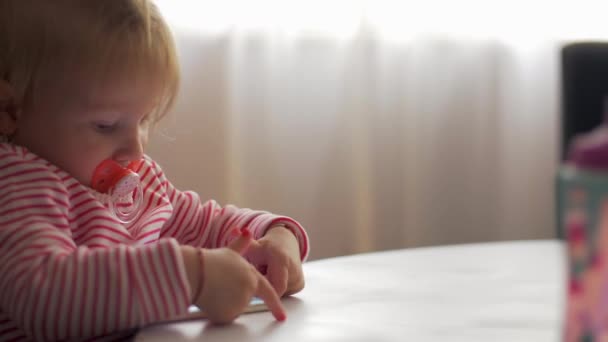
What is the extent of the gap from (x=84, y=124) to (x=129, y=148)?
0.05m

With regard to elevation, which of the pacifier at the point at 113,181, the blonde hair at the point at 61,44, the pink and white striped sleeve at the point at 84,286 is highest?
the blonde hair at the point at 61,44

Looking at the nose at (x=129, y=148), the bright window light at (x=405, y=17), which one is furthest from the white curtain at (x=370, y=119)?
the nose at (x=129, y=148)

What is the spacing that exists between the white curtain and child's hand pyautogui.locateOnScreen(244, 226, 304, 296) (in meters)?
0.87

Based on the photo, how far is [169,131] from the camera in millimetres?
1632

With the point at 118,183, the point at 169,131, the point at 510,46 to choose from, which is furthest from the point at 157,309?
the point at 510,46

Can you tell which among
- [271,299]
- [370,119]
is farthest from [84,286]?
[370,119]

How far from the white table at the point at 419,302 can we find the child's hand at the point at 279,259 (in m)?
0.02

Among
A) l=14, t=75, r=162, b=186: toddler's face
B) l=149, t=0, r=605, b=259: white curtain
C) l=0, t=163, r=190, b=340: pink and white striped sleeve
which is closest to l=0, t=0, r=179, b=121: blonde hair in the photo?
l=14, t=75, r=162, b=186: toddler's face

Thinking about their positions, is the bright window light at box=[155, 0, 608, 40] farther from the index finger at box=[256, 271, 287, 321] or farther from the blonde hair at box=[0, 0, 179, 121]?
the index finger at box=[256, 271, 287, 321]

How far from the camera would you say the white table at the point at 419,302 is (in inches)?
21.5

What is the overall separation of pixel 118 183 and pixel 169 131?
2.87 feet

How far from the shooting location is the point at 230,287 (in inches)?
22.9

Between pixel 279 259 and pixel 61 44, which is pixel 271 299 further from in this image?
pixel 61 44

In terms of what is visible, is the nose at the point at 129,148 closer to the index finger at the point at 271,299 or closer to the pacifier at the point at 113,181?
the pacifier at the point at 113,181
